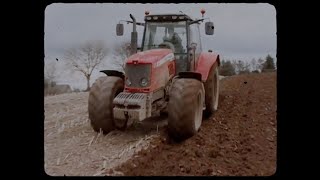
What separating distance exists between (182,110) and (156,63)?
0.70 metres

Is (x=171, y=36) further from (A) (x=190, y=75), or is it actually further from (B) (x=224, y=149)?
(B) (x=224, y=149)

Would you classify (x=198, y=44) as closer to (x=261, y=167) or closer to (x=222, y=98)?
(x=222, y=98)

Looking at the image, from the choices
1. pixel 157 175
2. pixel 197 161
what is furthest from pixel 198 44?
pixel 157 175

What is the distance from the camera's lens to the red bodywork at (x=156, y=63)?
561cm

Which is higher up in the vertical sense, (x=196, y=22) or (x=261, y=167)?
(x=196, y=22)

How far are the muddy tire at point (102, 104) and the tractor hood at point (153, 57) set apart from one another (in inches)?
15.4

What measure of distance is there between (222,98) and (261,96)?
3.89 ft

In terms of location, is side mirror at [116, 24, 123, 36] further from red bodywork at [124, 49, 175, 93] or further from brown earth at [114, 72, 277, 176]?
brown earth at [114, 72, 277, 176]

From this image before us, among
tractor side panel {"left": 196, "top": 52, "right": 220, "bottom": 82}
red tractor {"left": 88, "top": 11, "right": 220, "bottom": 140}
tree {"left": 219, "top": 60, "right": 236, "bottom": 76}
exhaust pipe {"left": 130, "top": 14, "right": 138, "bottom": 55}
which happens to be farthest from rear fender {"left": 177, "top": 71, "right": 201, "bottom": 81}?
tree {"left": 219, "top": 60, "right": 236, "bottom": 76}

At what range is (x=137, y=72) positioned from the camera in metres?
5.63

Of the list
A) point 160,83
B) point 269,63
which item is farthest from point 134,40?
point 269,63

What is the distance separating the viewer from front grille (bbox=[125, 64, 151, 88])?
560cm

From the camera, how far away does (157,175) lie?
416cm

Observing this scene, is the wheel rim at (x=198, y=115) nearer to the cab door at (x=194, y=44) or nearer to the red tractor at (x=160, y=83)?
the red tractor at (x=160, y=83)
